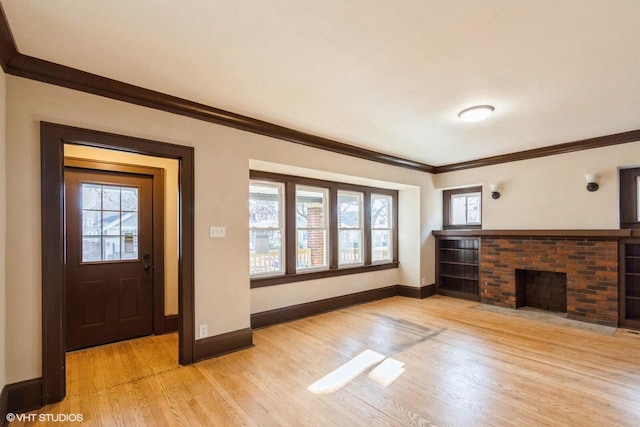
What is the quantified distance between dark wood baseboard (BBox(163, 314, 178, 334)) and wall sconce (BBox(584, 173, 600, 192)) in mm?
5982

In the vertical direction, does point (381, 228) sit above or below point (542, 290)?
above

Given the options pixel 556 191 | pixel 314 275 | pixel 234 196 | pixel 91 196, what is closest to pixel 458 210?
pixel 556 191

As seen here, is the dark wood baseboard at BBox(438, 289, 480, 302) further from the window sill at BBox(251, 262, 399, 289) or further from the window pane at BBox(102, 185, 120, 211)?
the window pane at BBox(102, 185, 120, 211)

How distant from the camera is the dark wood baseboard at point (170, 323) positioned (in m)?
4.06

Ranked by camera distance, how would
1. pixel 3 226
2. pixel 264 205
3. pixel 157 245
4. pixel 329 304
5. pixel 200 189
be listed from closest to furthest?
pixel 3 226, pixel 200 189, pixel 157 245, pixel 264 205, pixel 329 304

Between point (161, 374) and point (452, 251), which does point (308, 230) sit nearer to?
point (161, 374)

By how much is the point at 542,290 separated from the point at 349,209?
11.3 feet

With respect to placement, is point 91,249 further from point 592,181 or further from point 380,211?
point 592,181

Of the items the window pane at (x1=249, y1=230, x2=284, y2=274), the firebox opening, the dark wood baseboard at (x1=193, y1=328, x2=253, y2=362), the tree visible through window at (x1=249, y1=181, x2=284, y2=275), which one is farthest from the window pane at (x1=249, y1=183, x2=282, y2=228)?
the firebox opening

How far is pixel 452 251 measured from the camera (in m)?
6.38

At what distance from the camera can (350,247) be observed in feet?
18.4

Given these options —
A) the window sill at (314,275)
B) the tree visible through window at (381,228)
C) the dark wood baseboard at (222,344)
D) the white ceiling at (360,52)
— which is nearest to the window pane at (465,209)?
the tree visible through window at (381,228)

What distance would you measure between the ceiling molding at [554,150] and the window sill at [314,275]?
2.31 metres

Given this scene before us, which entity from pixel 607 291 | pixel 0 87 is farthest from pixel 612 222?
pixel 0 87
